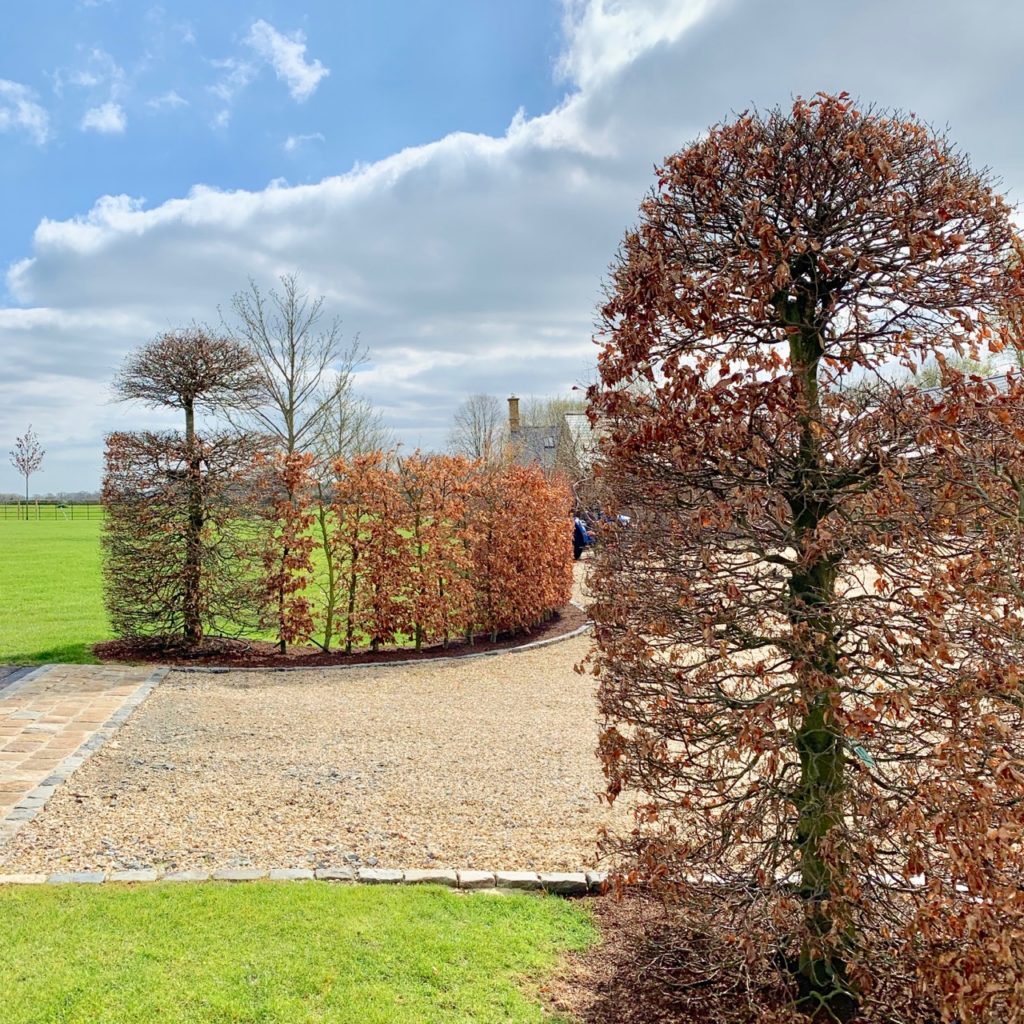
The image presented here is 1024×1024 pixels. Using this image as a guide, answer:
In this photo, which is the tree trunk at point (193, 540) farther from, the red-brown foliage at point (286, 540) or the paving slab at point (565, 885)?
the paving slab at point (565, 885)

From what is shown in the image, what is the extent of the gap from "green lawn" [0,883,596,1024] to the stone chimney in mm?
30470

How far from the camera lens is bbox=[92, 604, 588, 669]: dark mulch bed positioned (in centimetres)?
963

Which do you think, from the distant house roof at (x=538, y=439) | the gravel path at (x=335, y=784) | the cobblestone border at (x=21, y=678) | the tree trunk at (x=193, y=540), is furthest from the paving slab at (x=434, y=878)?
the distant house roof at (x=538, y=439)

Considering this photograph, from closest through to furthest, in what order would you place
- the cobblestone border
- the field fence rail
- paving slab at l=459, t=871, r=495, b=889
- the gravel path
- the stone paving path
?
paving slab at l=459, t=871, r=495, b=889
the gravel path
the stone paving path
the cobblestone border
the field fence rail

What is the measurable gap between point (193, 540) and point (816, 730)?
8927 mm

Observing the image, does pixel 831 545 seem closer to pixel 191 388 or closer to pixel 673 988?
pixel 673 988

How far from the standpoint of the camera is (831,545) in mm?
2297

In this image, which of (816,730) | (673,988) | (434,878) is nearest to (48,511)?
(434,878)

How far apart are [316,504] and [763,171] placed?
8.20m

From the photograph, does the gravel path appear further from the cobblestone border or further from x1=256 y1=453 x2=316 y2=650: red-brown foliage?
x1=256 y1=453 x2=316 y2=650: red-brown foliage

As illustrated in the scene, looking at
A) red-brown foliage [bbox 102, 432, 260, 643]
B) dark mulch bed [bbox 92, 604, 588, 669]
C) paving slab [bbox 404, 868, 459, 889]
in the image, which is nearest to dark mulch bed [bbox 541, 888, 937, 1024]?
paving slab [bbox 404, 868, 459, 889]

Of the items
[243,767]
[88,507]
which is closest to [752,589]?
[243,767]

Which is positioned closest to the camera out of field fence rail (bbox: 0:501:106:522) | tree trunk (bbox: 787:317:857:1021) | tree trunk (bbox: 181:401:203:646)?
tree trunk (bbox: 787:317:857:1021)

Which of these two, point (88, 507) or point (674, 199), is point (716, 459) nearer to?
point (674, 199)
